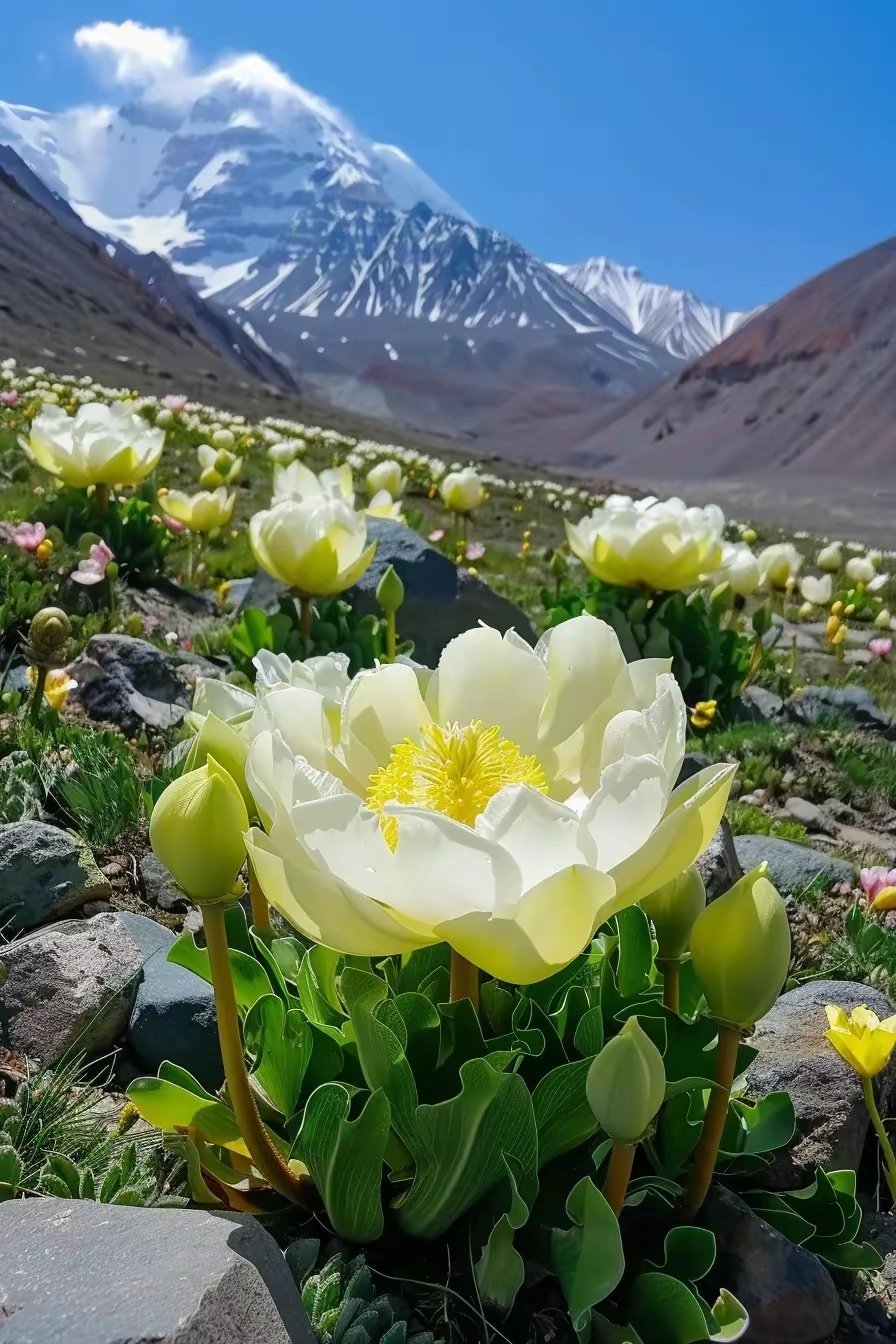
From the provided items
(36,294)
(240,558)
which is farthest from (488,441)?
(240,558)

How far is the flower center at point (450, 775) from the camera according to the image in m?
1.60

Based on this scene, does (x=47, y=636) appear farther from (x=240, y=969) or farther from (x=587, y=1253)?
(x=587, y=1253)

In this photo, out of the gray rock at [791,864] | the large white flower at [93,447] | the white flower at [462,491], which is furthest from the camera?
the white flower at [462,491]

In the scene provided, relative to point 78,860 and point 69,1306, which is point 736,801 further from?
point 69,1306

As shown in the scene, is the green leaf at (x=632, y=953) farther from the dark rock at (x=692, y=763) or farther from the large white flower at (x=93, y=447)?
the large white flower at (x=93, y=447)

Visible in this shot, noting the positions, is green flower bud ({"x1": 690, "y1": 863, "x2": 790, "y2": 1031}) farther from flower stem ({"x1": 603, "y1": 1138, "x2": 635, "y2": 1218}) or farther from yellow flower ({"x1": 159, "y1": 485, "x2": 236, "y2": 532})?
yellow flower ({"x1": 159, "y1": 485, "x2": 236, "y2": 532})

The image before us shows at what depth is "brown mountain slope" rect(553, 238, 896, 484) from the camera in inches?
3071

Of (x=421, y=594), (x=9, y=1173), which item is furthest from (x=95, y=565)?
(x=9, y=1173)

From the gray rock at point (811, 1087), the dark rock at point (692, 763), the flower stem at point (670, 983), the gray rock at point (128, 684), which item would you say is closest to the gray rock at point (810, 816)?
the dark rock at point (692, 763)

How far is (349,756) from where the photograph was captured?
174cm

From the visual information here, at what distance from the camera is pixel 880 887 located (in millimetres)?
2895

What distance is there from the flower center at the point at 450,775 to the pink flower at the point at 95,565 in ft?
10.4

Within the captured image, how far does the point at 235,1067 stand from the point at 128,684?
2584 mm

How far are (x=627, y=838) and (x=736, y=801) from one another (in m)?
3.33
